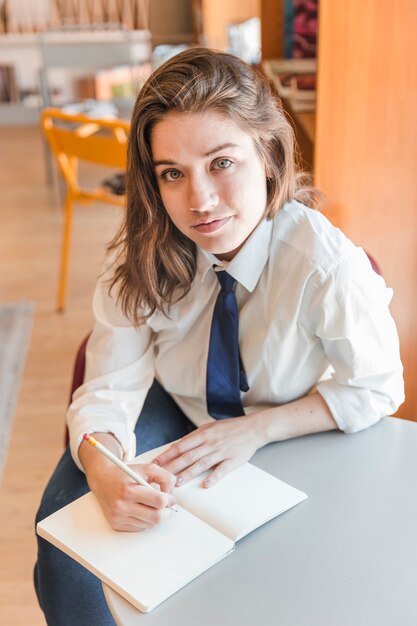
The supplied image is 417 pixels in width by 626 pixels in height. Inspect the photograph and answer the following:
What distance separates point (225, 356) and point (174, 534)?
0.40 meters

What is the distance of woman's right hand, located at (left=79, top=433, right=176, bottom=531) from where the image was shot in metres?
0.98

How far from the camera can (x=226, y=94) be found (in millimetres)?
1127

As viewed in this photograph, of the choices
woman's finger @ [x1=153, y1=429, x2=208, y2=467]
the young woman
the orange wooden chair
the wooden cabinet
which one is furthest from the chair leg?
woman's finger @ [x1=153, y1=429, x2=208, y2=467]

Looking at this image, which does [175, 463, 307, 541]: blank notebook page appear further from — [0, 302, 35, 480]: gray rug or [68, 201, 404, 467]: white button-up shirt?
[0, 302, 35, 480]: gray rug

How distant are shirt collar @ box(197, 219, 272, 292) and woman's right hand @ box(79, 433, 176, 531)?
0.35m

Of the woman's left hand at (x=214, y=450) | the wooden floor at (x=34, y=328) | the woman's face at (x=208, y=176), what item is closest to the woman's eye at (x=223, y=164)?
the woman's face at (x=208, y=176)

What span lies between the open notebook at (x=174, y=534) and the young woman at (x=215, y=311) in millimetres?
28

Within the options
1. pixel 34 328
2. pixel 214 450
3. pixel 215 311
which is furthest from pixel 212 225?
pixel 34 328

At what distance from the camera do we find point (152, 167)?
1.19m

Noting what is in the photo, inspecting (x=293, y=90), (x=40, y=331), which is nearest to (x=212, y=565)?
(x=293, y=90)

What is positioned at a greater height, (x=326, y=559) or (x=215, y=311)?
(x=215, y=311)

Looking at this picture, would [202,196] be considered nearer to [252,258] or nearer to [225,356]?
[252,258]

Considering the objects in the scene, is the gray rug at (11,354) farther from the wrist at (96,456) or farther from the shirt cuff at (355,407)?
the shirt cuff at (355,407)

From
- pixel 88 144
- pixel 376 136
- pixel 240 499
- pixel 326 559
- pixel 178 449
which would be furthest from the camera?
pixel 88 144
